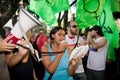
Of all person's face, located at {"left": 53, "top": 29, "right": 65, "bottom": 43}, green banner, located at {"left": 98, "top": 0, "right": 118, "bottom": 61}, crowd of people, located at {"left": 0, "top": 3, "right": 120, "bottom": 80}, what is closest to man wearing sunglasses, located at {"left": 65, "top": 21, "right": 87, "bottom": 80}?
crowd of people, located at {"left": 0, "top": 3, "right": 120, "bottom": 80}

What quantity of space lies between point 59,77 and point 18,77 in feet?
2.51

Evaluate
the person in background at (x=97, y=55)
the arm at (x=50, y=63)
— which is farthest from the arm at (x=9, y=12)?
the person in background at (x=97, y=55)

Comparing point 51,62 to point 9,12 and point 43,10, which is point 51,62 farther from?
point 9,12

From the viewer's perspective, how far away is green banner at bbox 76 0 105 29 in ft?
14.3

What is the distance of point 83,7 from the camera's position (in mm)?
4391

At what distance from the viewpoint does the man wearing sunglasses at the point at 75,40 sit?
4254mm

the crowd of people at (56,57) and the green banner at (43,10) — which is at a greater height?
the green banner at (43,10)

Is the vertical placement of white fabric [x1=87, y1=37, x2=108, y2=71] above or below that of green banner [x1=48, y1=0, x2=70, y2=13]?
below

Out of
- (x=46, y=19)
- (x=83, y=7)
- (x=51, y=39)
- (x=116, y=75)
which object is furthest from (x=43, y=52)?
(x=116, y=75)

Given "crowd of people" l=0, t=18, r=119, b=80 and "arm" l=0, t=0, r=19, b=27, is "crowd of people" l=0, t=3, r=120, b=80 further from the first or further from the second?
"arm" l=0, t=0, r=19, b=27

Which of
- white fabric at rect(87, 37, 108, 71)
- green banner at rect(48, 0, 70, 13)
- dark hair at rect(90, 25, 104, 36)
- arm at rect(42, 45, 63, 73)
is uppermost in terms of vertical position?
green banner at rect(48, 0, 70, 13)

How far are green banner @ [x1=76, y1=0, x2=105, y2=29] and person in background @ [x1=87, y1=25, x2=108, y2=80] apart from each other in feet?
0.86

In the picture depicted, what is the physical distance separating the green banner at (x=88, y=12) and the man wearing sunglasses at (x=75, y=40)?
0.10 meters

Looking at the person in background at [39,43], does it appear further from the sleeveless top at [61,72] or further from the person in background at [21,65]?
the person in background at [21,65]
